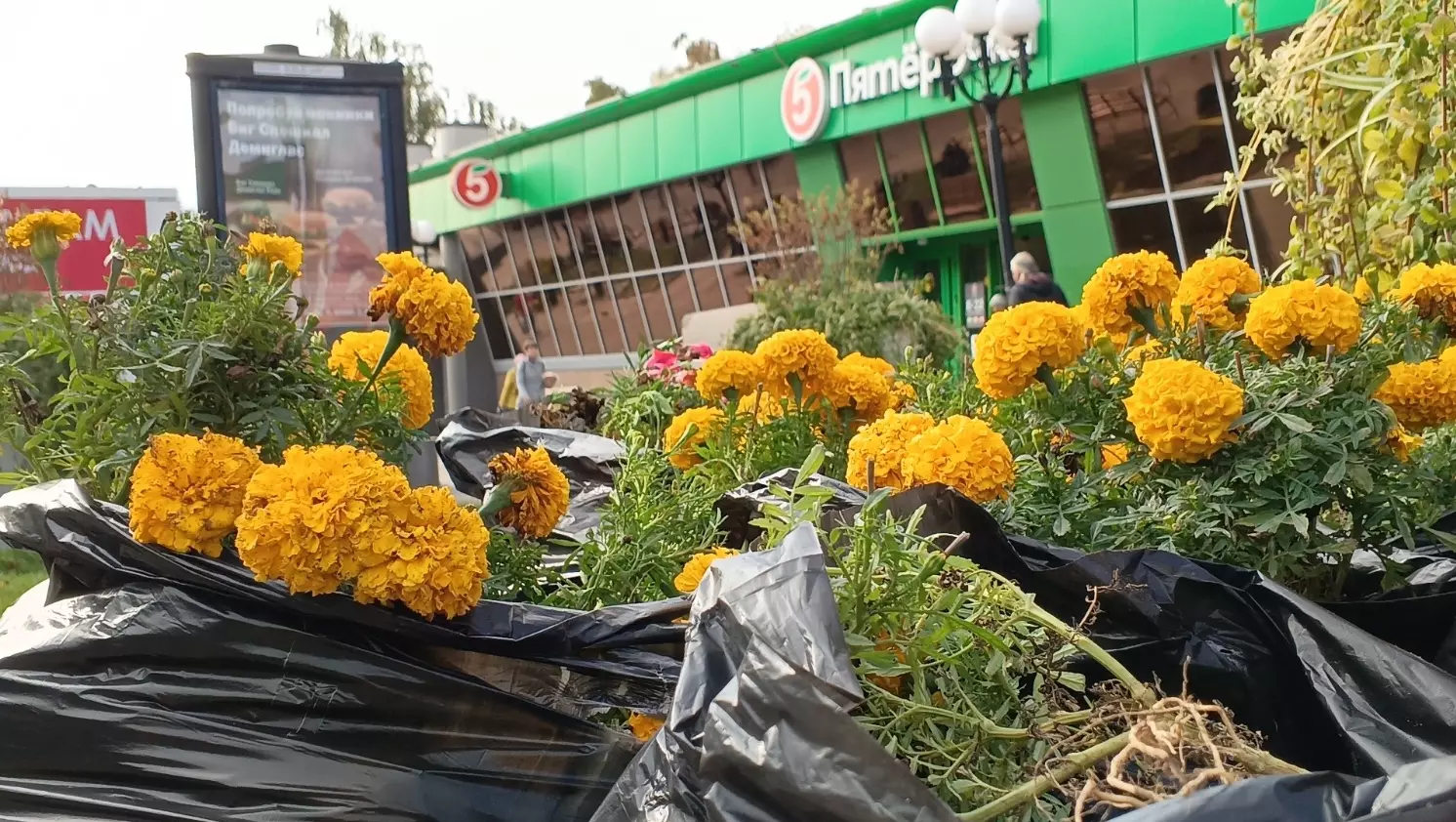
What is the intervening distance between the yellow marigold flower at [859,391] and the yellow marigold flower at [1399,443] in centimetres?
108

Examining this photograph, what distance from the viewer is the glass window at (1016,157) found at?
11320 mm

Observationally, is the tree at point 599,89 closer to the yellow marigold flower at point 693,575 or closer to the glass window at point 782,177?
the glass window at point 782,177

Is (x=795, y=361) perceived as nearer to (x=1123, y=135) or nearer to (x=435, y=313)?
(x=435, y=313)

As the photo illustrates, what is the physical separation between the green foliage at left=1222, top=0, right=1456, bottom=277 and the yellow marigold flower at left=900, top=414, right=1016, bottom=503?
1.18 m

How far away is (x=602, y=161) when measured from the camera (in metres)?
17.6

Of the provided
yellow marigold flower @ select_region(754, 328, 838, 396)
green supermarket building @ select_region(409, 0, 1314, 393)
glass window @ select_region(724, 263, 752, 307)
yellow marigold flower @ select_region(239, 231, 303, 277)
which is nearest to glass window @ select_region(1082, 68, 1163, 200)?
green supermarket building @ select_region(409, 0, 1314, 393)

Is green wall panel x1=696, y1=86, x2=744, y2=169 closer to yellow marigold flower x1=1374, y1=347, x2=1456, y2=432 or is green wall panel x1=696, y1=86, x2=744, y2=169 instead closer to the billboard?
the billboard

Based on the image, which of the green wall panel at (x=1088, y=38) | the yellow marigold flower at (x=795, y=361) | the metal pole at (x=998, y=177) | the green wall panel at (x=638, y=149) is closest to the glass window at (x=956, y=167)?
the green wall panel at (x=1088, y=38)

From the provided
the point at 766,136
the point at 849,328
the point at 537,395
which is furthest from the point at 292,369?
the point at 766,136

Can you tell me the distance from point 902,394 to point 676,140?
1376 cm

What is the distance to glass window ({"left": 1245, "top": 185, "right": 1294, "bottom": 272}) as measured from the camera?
9430 millimetres

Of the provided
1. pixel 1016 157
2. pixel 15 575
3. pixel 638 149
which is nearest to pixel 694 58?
pixel 638 149

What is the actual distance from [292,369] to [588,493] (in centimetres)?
111

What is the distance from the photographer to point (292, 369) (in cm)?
188
